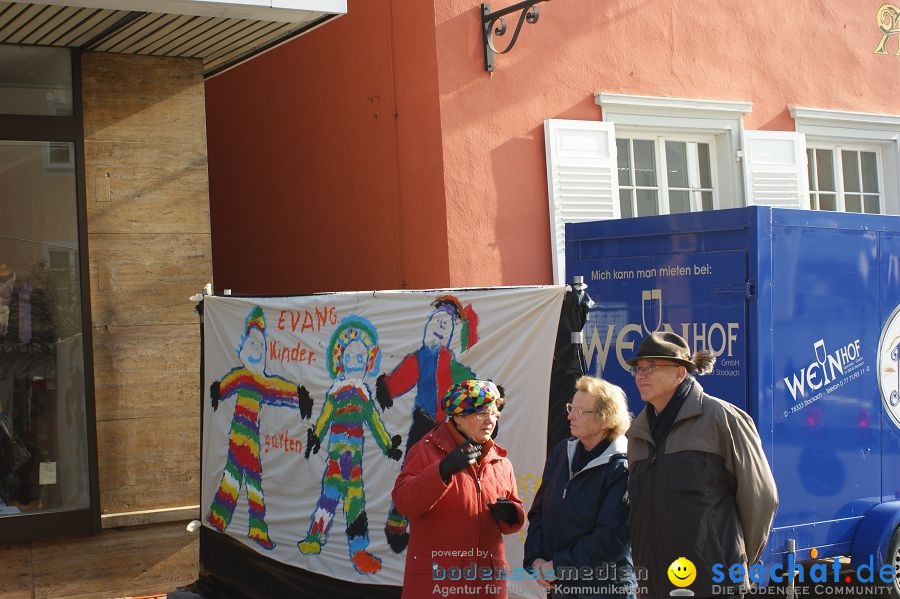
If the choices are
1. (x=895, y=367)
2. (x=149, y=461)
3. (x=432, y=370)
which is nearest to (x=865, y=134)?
(x=895, y=367)

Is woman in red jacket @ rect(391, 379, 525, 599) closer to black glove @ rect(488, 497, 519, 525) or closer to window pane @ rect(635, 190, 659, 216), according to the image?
black glove @ rect(488, 497, 519, 525)

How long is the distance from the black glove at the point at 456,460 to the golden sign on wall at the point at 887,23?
28.3ft

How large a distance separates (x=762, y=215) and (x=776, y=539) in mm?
1730

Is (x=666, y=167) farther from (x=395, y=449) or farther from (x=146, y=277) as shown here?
(x=395, y=449)

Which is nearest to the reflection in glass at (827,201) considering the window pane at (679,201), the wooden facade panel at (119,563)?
the window pane at (679,201)

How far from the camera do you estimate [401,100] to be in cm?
924

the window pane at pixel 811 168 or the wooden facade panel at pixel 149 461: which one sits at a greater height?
the window pane at pixel 811 168

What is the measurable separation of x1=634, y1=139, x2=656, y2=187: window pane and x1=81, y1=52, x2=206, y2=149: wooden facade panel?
379 centimetres

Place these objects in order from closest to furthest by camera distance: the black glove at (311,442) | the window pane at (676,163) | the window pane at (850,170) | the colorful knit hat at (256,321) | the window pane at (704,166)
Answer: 1. the black glove at (311,442)
2. the colorful knit hat at (256,321)
3. the window pane at (676,163)
4. the window pane at (704,166)
5. the window pane at (850,170)

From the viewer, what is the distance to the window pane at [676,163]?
1007 centimetres

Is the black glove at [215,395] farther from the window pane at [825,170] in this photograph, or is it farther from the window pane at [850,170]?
the window pane at [850,170]

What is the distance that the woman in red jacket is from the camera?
4.32 meters

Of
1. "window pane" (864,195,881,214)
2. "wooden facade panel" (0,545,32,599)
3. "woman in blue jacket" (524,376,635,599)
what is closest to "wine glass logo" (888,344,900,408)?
"woman in blue jacket" (524,376,635,599)

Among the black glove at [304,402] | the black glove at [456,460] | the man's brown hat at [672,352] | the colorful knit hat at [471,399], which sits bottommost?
the black glove at [456,460]
